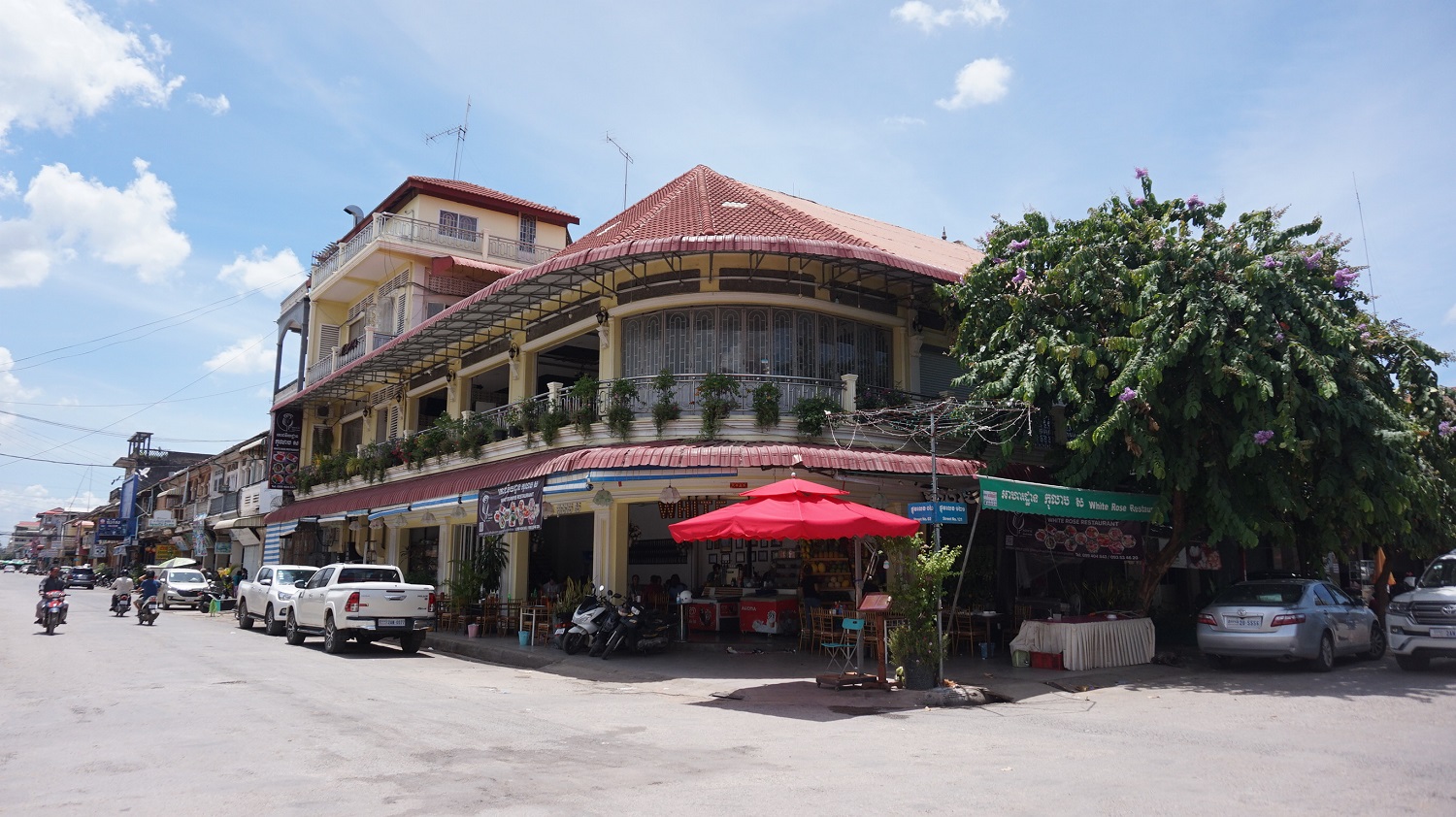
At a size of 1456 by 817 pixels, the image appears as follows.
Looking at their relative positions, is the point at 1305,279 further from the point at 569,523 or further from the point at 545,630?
the point at 569,523

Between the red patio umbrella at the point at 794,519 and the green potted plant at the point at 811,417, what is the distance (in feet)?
12.2

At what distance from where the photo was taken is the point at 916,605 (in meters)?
12.4

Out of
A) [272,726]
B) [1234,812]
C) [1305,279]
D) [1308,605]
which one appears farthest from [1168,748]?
[1305,279]

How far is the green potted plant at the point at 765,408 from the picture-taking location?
16281mm

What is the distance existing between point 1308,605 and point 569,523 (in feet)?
55.9

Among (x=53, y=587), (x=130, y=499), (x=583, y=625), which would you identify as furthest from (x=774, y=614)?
(x=130, y=499)

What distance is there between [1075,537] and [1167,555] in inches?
60.0

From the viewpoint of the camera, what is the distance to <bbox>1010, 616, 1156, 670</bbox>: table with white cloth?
1400 cm

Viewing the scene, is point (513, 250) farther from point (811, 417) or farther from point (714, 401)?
point (811, 417)

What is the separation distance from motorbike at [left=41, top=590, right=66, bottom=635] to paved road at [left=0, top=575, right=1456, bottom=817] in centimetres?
732

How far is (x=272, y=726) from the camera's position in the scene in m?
9.10

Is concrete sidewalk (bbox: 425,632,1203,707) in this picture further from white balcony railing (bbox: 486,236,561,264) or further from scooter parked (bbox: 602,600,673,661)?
white balcony railing (bbox: 486,236,561,264)

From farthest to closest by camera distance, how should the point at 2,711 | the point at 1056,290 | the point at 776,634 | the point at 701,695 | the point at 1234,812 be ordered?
the point at 776,634
the point at 1056,290
the point at 701,695
the point at 2,711
the point at 1234,812

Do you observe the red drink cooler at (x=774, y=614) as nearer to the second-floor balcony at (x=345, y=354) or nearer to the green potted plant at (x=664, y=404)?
the green potted plant at (x=664, y=404)
